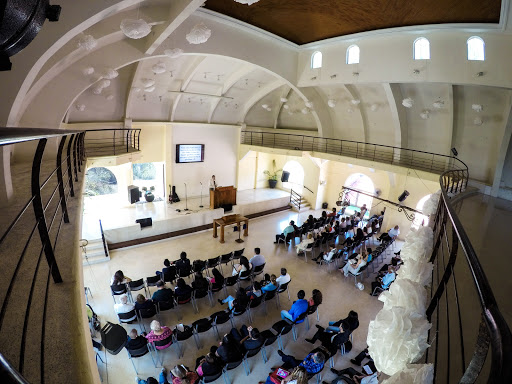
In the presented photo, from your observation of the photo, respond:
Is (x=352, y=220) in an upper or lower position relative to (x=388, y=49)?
lower

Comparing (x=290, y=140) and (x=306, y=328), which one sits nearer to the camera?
(x=306, y=328)

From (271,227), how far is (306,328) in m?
8.32

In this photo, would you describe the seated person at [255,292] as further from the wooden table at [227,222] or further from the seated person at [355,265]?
the wooden table at [227,222]

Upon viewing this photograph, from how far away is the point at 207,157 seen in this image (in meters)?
18.5

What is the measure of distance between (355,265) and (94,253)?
10435 mm

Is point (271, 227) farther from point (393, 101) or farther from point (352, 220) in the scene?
point (393, 101)

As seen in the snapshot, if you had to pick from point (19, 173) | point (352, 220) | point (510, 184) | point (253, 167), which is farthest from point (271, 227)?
point (19, 173)

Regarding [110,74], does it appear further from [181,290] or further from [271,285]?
[271,285]

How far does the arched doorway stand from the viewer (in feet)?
70.0

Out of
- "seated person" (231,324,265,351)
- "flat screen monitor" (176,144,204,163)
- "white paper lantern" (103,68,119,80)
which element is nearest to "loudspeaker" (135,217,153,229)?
"flat screen monitor" (176,144,204,163)

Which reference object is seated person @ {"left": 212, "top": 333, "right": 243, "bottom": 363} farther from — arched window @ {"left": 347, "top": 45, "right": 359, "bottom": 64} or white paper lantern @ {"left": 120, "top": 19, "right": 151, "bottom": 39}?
arched window @ {"left": 347, "top": 45, "right": 359, "bottom": 64}

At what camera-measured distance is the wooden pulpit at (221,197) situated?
51.8 feet

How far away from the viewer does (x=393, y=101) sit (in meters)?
12.2

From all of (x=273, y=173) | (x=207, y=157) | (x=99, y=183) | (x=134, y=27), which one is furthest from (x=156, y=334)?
(x=273, y=173)
